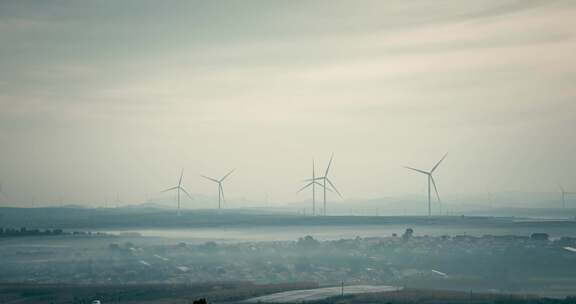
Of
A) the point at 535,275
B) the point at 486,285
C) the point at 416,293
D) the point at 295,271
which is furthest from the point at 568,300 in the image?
the point at 295,271

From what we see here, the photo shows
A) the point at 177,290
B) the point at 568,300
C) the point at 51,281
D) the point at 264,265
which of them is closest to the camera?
the point at 568,300

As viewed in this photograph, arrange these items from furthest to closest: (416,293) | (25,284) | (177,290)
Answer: (25,284), (177,290), (416,293)

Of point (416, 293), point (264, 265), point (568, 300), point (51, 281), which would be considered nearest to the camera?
point (568, 300)

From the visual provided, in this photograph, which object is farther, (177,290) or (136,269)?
(136,269)

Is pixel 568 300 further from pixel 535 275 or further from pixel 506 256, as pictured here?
pixel 506 256

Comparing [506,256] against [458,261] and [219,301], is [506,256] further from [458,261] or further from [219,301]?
[219,301]

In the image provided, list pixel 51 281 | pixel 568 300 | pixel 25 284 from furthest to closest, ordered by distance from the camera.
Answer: pixel 51 281, pixel 25 284, pixel 568 300

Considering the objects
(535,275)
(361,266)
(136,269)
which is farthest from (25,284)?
(535,275)

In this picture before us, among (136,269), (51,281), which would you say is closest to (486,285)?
(136,269)

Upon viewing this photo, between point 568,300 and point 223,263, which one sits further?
point 223,263
